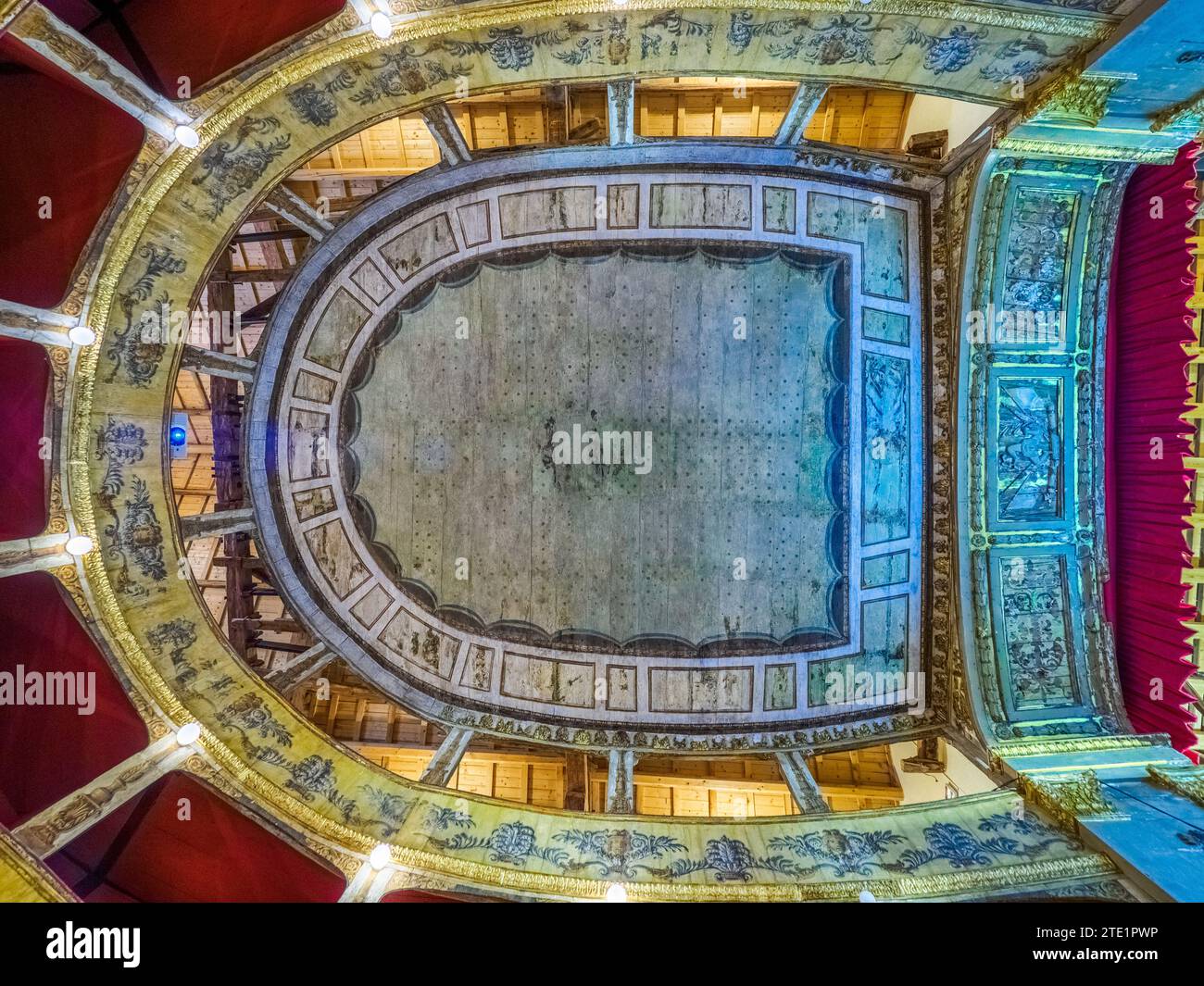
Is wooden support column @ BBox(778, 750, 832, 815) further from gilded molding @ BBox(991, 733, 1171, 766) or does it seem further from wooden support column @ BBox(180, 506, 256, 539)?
wooden support column @ BBox(180, 506, 256, 539)

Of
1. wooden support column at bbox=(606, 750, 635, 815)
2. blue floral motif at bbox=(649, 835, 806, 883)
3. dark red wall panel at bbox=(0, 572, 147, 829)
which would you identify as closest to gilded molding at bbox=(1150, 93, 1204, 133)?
blue floral motif at bbox=(649, 835, 806, 883)

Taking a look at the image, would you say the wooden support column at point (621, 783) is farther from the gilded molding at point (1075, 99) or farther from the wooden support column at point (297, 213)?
the gilded molding at point (1075, 99)

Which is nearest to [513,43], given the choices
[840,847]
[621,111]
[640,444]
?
[621,111]

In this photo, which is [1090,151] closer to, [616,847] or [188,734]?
[616,847]

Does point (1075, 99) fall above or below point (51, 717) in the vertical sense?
above

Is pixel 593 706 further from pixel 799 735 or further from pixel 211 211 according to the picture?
pixel 211 211

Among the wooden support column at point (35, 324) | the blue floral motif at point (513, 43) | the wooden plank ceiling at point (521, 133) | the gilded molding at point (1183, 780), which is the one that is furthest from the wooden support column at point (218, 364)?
the gilded molding at point (1183, 780)
